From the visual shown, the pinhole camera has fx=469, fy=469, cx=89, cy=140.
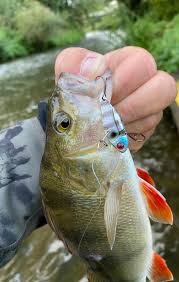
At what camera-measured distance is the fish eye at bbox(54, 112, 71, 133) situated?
4.94 ft

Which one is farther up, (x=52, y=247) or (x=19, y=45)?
(x=52, y=247)

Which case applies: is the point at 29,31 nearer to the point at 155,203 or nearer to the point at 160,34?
the point at 160,34

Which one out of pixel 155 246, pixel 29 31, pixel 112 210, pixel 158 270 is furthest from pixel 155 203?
pixel 29 31

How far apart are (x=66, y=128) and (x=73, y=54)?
0.28 metres

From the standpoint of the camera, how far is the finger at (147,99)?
1.64 meters

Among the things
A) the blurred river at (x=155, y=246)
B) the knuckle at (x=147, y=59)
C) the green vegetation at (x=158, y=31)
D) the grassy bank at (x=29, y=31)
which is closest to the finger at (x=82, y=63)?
the knuckle at (x=147, y=59)

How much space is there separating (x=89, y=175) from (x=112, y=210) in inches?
5.3

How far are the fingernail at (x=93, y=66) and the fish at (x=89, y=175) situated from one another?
0.10 feet

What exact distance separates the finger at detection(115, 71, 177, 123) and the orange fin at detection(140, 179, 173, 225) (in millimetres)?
246

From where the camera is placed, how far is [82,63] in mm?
1586

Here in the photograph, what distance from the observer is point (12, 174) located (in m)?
1.99

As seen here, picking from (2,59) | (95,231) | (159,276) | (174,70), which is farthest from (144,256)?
(2,59)

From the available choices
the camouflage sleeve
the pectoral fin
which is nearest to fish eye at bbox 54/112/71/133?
the pectoral fin

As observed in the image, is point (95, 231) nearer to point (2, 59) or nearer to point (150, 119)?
point (150, 119)
